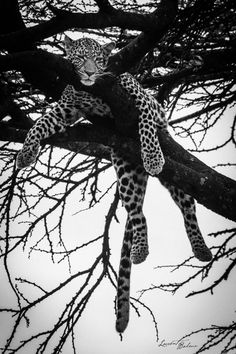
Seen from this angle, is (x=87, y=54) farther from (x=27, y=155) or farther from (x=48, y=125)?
(x=27, y=155)

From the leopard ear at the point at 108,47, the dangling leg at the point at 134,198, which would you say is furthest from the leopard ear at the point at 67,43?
the dangling leg at the point at 134,198

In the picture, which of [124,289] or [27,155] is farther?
[124,289]

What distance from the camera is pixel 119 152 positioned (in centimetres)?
337

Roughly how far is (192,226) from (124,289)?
0.92 metres

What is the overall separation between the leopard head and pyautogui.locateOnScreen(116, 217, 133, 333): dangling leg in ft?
5.74

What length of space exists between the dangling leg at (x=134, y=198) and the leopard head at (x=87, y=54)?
96 cm

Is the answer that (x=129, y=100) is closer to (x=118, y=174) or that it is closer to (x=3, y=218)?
(x=118, y=174)

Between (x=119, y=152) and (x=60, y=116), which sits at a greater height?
(x=60, y=116)

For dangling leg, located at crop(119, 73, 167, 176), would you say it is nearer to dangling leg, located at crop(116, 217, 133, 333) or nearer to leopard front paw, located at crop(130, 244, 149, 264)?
leopard front paw, located at crop(130, 244, 149, 264)

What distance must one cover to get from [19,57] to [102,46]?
2.03m

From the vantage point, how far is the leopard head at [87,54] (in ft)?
11.4

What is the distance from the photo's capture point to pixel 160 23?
2.33 meters

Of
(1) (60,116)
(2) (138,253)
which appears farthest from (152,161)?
(2) (138,253)

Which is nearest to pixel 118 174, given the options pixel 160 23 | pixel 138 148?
pixel 138 148
